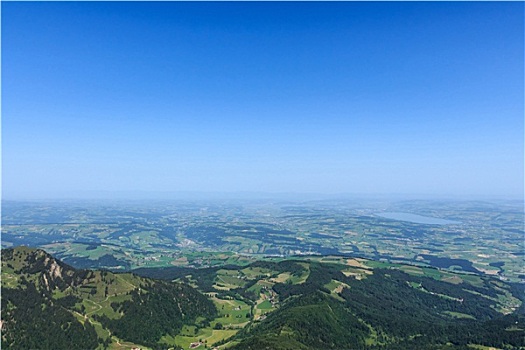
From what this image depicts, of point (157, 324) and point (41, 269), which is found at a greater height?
point (41, 269)

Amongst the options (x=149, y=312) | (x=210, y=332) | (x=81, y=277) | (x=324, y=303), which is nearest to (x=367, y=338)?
(x=324, y=303)

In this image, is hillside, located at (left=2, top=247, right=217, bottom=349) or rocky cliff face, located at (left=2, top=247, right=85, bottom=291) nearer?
hillside, located at (left=2, top=247, right=217, bottom=349)

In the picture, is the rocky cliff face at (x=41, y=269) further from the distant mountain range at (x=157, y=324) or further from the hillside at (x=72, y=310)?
the distant mountain range at (x=157, y=324)

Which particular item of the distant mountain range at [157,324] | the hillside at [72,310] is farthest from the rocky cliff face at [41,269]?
the distant mountain range at [157,324]

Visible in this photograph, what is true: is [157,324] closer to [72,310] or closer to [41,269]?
[72,310]

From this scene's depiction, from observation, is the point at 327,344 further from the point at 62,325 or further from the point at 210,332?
the point at 62,325

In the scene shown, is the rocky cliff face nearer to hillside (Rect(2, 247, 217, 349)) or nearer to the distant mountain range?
hillside (Rect(2, 247, 217, 349))

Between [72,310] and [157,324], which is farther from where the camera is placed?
[157,324]

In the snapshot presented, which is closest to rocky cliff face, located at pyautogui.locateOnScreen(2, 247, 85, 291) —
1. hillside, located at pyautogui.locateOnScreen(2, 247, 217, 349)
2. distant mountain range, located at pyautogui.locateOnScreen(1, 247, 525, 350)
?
hillside, located at pyautogui.locateOnScreen(2, 247, 217, 349)

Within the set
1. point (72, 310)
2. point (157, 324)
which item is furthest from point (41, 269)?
point (157, 324)
